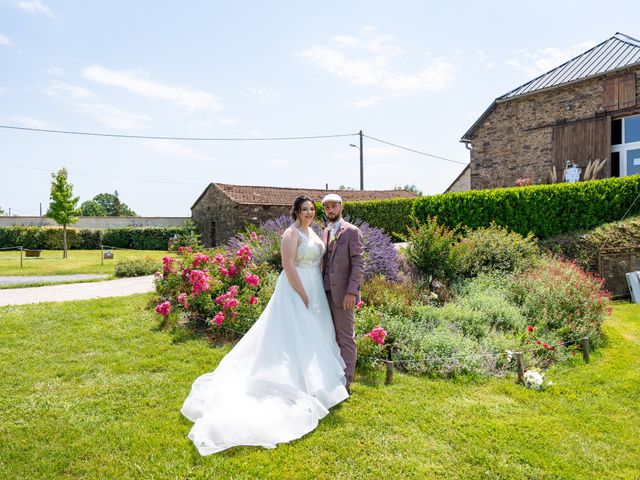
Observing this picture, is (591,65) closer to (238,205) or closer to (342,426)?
(342,426)

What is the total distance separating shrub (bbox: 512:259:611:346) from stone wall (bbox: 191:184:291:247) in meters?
19.7

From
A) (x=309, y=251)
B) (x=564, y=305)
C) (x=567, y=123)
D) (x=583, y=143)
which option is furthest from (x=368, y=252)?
(x=567, y=123)

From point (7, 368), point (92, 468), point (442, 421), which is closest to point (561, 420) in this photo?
point (442, 421)

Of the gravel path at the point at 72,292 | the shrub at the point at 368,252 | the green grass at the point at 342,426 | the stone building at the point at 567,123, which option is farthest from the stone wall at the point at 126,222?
the green grass at the point at 342,426

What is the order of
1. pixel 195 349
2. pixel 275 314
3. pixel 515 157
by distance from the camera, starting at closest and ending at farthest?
pixel 275 314, pixel 195 349, pixel 515 157

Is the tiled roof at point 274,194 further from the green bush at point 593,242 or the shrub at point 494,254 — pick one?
the shrub at point 494,254

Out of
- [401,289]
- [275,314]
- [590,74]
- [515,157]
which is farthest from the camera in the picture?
[515,157]

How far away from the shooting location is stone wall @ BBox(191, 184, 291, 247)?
83.3 ft

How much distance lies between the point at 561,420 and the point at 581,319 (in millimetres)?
2908

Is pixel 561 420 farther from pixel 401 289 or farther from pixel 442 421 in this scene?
pixel 401 289

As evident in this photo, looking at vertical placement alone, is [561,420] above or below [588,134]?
below

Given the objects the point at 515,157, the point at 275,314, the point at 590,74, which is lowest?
the point at 275,314

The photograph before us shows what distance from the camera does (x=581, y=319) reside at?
246 inches

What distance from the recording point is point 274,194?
1098 inches
